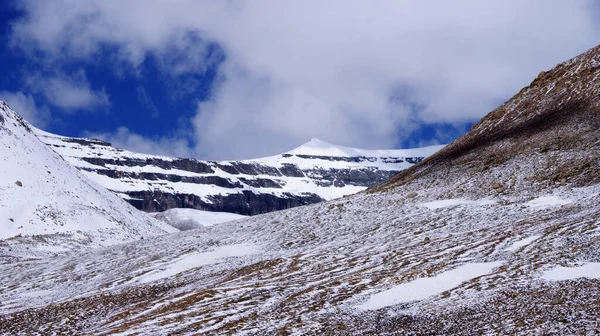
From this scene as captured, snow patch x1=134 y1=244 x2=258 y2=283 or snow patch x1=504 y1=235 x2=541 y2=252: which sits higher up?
snow patch x1=134 y1=244 x2=258 y2=283

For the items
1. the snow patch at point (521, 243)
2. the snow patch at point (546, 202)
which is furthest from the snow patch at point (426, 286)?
the snow patch at point (546, 202)

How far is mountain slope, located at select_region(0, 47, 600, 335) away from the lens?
14414mm

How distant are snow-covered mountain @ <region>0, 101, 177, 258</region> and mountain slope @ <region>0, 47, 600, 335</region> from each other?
69.3 feet

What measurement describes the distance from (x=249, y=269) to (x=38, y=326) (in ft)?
31.3

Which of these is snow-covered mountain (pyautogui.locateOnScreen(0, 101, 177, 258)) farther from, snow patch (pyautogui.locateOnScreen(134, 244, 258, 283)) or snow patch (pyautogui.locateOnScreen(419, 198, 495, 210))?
snow patch (pyautogui.locateOnScreen(419, 198, 495, 210))

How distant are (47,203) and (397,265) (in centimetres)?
5736

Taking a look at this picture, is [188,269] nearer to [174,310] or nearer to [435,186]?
[174,310]

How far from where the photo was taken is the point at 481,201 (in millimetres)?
31234

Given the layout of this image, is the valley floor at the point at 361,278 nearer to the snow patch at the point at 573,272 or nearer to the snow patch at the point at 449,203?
the snow patch at the point at 573,272

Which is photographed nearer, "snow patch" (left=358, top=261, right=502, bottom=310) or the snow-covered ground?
"snow patch" (left=358, top=261, right=502, bottom=310)

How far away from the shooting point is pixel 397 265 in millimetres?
20609

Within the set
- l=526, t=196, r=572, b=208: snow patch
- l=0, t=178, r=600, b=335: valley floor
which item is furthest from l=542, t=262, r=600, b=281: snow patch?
l=526, t=196, r=572, b=208: snow patch

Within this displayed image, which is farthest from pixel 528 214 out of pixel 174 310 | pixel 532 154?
pixel 174 310

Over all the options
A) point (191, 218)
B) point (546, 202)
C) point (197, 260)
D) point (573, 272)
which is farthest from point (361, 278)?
point (191, 218)
